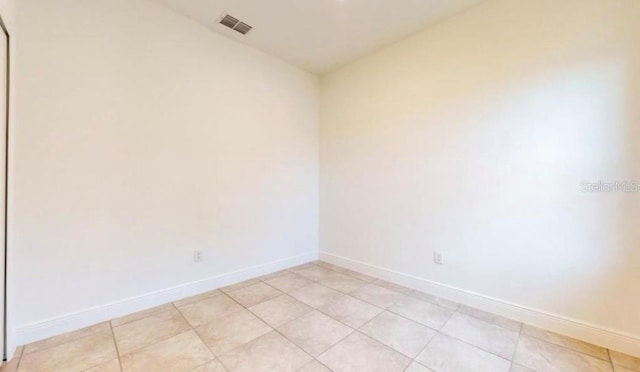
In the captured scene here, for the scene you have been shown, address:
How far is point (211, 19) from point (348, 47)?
→ 1.49 metres

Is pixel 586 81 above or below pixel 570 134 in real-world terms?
above

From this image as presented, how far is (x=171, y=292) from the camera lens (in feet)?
8.11

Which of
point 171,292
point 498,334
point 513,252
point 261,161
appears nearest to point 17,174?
point 171,292

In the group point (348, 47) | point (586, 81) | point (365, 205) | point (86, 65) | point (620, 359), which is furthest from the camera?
point (365, 205)

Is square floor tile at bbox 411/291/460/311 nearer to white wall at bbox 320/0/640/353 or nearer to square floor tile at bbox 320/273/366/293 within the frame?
white wall at bbox 320/0/640/353

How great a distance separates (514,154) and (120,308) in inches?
138

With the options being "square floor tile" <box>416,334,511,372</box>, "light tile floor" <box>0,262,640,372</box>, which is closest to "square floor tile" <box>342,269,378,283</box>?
"light tile floor" <box>0,262,640,372</box>

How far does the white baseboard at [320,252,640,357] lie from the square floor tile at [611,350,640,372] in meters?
0.04

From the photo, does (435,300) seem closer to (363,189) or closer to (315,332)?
(315,332)

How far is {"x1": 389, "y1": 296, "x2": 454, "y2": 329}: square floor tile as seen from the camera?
2.15 m

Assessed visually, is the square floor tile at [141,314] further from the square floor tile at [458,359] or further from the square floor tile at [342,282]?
the square floor tile at [458,359]

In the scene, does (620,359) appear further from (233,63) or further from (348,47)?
(233,63)

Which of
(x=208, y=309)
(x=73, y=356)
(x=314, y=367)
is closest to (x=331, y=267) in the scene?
(x=208, y=309)

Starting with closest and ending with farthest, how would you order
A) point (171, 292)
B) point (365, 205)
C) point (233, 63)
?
point (171, 292), point (233, 63), point (365, 205)
